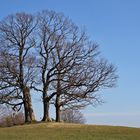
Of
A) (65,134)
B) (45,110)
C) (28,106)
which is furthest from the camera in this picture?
(28,106)

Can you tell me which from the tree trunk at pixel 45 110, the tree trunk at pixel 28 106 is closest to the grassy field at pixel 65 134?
the tree trunk at pixel 45 110

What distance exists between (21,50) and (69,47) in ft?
17.5

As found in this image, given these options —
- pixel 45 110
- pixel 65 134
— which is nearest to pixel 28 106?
pixel 45 110

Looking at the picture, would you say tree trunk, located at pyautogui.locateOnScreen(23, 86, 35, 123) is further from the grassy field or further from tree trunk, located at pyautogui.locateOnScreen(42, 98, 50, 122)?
the grassy field

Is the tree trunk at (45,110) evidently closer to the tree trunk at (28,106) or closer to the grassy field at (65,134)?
the tree trunk at (28,106)

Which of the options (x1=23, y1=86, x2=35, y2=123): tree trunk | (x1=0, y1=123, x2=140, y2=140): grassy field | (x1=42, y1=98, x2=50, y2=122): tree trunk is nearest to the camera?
(x1=0, y1=123, x2=140, y2=140): grassy field

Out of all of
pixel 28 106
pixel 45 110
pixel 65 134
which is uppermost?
pixel 28 106

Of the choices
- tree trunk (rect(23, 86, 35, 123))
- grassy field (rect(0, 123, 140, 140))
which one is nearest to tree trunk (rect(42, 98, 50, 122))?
tree trunk (rect(23, 86, 35, 123))

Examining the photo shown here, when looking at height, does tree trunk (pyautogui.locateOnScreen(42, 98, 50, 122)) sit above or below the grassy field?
above

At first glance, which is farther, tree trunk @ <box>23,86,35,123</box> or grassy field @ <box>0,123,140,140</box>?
tree trunk @ <box>23,86,35,123</box>

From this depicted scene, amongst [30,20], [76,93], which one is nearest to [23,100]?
[76,93]

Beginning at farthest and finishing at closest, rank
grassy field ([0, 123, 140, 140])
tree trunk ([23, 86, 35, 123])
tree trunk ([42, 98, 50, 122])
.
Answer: tree trunk ([23, 86, 35, 123]) → tree trunk ([42, 98, 50, 122]) → grassy field ([0, 123, 140, 140])

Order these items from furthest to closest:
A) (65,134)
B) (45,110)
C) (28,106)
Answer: (28,106) → (45,110) → (65,134)

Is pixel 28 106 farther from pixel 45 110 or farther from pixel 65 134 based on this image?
pixel 65 134
